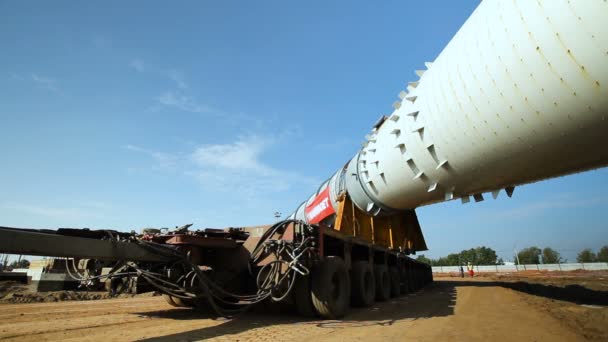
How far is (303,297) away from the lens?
6094 mm

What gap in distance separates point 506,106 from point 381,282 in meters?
6.20

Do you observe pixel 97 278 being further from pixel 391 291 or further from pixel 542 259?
pixel 542 259

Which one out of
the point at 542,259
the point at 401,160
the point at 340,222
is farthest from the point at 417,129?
the point at 542,259

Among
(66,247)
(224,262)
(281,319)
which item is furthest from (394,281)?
(66,247)

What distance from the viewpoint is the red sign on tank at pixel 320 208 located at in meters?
11.7

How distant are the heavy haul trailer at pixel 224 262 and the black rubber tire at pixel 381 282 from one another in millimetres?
1104

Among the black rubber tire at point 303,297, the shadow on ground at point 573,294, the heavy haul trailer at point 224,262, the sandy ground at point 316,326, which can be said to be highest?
the heavy haul trailer at point 224,262

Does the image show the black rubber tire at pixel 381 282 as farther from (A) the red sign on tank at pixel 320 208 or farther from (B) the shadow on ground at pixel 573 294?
(B) the shadow on ground at pixel 573 294

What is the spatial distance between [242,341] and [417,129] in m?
4.57

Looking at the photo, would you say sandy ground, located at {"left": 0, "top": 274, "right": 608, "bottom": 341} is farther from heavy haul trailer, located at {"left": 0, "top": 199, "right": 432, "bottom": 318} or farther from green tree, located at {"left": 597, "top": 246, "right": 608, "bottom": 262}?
green tree, located at {"left": 597, "top": 246, "right": 608, "bottom": 262}

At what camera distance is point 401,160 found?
710 cm

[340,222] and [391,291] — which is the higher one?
[340,222]

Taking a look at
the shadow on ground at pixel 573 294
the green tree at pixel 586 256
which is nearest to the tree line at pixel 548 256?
the green tree at pixel 586 256

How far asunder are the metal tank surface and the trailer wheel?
2.47 m
